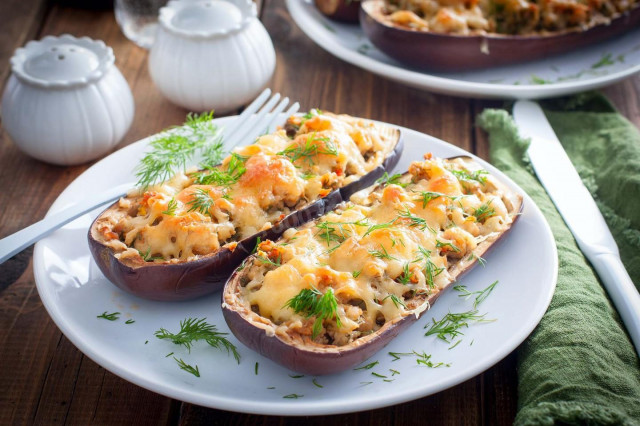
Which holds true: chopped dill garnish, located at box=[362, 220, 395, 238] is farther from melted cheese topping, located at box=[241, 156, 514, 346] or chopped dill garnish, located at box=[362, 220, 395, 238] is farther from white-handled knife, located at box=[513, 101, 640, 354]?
white-handled knife, located at box=[513, 101, 640, 354]

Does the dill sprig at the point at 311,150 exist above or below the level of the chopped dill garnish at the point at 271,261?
above

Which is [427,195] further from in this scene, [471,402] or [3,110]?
[3,110]

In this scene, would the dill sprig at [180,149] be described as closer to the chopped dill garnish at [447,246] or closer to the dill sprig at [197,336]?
the dill sprig at [197,336]

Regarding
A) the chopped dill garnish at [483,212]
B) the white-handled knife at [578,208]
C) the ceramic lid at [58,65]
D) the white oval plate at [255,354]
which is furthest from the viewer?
the ceramic lid at [58,65]

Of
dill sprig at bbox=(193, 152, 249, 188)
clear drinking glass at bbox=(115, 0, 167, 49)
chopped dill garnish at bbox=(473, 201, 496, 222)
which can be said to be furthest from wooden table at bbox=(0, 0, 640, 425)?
dill sprig at bbox=(193, 152, 249, 188)

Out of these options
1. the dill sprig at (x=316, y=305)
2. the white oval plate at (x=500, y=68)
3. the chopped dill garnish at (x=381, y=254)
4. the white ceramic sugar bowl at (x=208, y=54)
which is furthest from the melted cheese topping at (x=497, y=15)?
the dill sprig at (x=316, y=305)

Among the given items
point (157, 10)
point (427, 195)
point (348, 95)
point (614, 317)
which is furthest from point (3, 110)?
point (614, 317)
